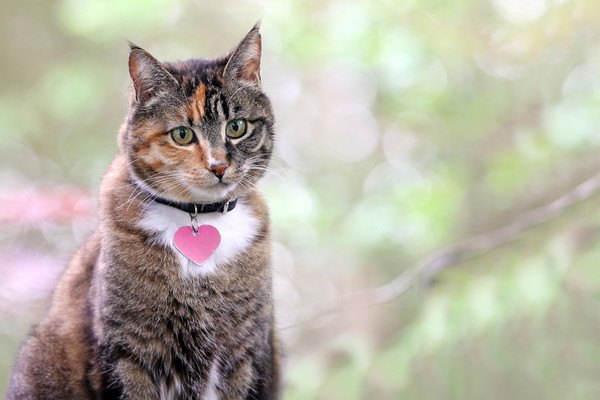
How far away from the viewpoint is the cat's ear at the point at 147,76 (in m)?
1.37

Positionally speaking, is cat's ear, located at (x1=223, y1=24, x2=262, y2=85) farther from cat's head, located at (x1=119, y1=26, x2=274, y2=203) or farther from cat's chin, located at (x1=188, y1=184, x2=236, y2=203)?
cat's chin, located at (x1=188, y1=184, x2=236, y2=203)

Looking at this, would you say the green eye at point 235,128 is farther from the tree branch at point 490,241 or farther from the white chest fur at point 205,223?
the tree branch at point 490,241

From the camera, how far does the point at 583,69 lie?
2.42 m

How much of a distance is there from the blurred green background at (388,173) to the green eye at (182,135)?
24 cm

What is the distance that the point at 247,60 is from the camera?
4.80ft

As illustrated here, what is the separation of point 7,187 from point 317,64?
1.25 metres

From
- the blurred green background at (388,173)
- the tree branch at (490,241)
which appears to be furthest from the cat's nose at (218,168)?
the tree branch at (490,241)

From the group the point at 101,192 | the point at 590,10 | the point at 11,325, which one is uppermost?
the point at 590,10

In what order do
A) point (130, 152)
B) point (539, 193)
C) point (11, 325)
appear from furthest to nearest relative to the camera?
1. point (11, 325)
2. point (539, 193)
3. point (130, 152)

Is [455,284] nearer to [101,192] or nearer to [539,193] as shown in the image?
[539,193]

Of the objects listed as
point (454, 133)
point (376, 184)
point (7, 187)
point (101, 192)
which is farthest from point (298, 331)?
point (101, 192)

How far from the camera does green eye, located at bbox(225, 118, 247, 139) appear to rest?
4.67 ft

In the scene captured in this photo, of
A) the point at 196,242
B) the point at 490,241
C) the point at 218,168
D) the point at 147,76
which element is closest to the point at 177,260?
the point at 196,242

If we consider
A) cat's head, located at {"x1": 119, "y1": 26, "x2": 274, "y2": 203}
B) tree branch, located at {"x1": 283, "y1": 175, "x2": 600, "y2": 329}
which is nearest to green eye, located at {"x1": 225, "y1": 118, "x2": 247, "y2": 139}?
cat's head, located at {"x1": 119, "y1": 26, "x2": 274, "y2": 203}
